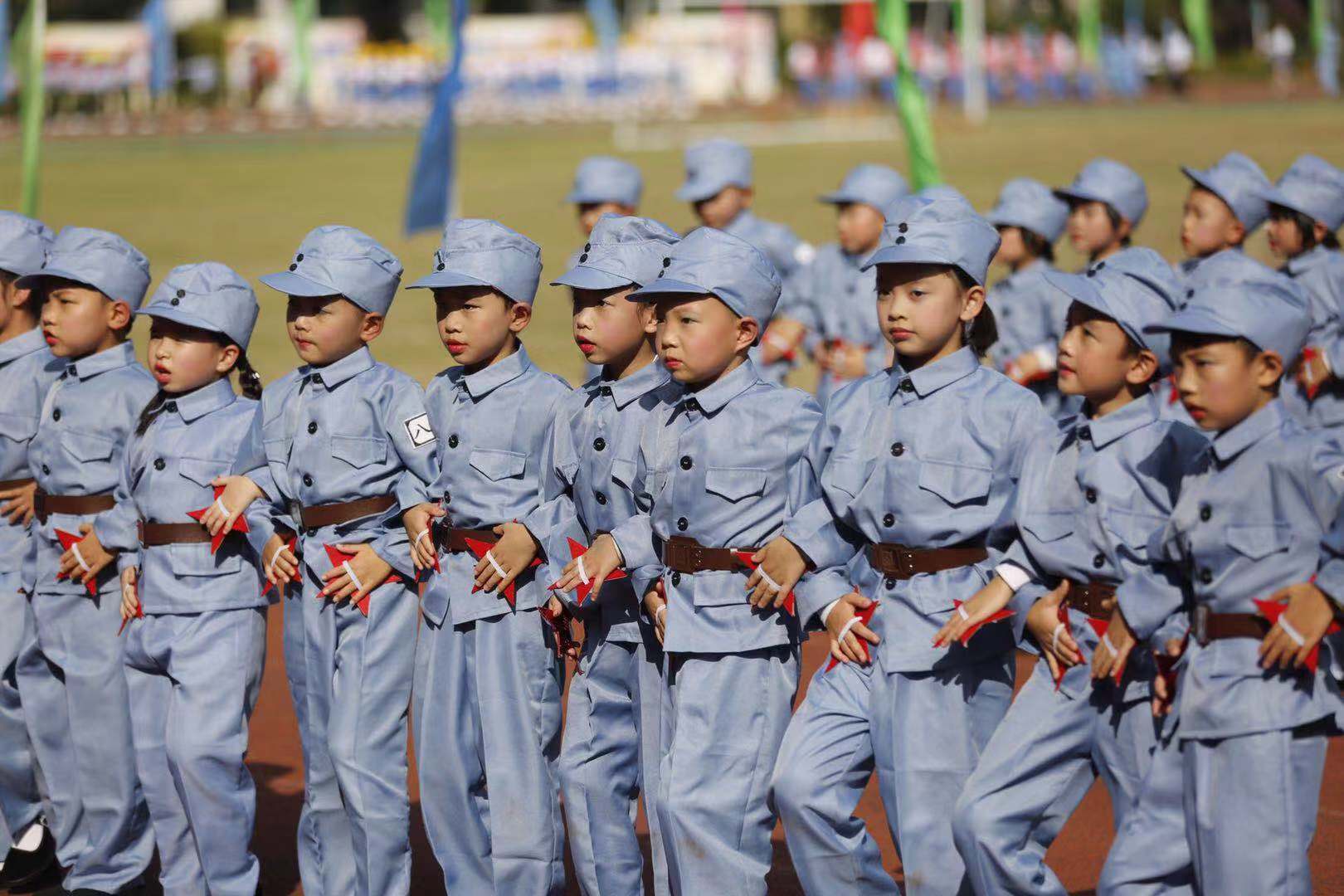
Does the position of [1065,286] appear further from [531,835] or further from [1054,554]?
[531,835]

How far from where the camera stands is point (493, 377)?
5.69 m

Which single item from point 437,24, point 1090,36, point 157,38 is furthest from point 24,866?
point 1090,36

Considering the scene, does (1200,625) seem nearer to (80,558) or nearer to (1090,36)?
(80,558)

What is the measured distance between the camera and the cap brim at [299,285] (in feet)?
18.7

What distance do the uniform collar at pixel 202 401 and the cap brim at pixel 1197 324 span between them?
9.48ft

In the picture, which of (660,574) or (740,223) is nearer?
(660,574)

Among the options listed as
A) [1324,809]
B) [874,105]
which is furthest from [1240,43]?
[1324,809]

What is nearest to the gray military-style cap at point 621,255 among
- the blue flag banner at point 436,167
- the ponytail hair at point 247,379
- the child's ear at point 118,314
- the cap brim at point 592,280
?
the cap brim at point 592,280

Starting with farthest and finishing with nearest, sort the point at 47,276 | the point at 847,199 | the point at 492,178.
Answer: the point at 492,178
the point at 847,199
the point at 47,276

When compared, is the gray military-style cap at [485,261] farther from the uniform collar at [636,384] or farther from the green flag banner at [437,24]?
the green flag banner at [437,24]

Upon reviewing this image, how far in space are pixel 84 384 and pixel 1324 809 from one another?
13.8 ft

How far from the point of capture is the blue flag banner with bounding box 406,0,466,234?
13711mm

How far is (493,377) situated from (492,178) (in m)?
27.7

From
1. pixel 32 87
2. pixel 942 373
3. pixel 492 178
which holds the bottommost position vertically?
pixel 492 178
